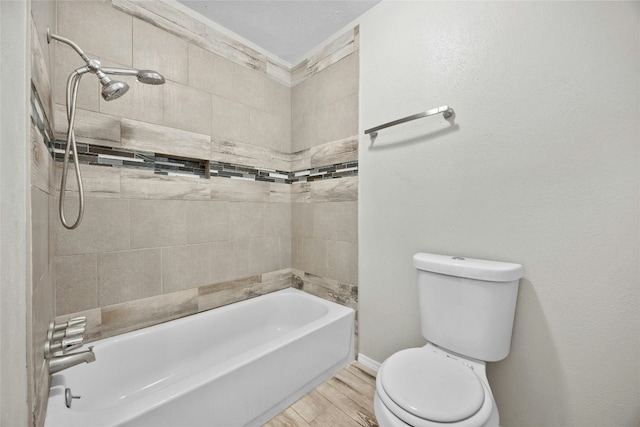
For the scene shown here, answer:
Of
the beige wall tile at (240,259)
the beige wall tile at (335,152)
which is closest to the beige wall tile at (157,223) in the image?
the beige wall tile at (240,259)

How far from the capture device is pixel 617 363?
932 millimetres

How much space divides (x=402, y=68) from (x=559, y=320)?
4.73ft

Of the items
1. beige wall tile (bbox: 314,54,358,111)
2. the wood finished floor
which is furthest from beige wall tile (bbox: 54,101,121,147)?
the wood finished floor

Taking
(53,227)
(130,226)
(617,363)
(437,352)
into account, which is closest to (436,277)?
(437,352)

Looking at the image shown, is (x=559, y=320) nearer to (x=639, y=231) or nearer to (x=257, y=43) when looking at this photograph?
(x=639, y=231)

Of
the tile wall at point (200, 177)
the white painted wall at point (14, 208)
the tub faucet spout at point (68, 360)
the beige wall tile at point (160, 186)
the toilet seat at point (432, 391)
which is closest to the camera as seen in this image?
the white painted wall at point (14, 208)

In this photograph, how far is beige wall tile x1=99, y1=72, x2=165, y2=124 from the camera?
1.38m

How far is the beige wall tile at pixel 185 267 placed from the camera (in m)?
1.57

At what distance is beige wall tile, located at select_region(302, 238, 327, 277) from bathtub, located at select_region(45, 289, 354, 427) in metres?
0.21

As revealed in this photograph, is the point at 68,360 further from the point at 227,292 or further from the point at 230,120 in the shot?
the point at 230,120

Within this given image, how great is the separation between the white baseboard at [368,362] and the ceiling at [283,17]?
2.25 m

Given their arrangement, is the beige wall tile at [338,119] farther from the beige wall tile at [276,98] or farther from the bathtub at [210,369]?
the bathtub at [210,369]

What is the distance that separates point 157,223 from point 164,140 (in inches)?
19.6

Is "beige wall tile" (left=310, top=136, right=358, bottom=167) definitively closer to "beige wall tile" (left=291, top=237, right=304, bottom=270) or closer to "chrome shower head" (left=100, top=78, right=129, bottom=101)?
"beige wall tile" (left=291, top=237, right=304, bottom=270)
